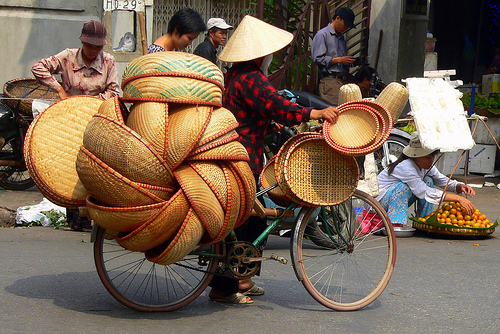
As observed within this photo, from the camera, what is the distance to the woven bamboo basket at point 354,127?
4.23 meters

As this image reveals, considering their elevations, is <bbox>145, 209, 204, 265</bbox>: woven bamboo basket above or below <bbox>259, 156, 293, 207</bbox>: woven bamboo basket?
below

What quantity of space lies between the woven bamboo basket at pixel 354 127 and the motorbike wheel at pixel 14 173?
16.7ft

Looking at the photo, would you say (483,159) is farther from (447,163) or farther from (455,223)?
(455,223)

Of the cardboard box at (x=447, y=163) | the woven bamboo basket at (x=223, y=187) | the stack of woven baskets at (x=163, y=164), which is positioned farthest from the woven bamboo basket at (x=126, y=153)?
the cardboard box at (x=447, y=163)

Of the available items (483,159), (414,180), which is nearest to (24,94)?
(414,180)

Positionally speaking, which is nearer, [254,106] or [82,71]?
[254,106]

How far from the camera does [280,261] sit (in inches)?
172

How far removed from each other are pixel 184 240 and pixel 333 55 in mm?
6286

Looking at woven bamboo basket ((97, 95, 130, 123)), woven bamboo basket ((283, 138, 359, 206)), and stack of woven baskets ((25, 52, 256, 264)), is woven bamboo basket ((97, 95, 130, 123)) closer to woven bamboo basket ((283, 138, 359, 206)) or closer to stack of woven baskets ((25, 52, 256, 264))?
stack of woven baskets ((25, 52, 256, 264))

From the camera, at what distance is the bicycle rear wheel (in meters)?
4.29

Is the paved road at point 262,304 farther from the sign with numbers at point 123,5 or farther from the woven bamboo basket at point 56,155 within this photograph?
the sign with numbers at point 123,5

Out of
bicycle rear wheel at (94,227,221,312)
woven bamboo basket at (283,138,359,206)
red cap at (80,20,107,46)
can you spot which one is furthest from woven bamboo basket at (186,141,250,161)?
red cap at (80,20,107,46)

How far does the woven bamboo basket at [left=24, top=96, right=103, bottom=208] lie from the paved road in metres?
0.71

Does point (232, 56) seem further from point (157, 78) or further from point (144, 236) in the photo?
point (144, 236)
